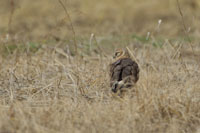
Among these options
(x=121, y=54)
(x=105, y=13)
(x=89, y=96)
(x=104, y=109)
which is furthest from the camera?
(x=105, y=13)

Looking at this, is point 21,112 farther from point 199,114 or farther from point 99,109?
point 199,114

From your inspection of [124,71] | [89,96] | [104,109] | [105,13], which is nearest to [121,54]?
[124,71]

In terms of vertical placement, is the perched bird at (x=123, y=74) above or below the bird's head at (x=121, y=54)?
below

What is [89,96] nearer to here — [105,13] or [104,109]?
[104,109]

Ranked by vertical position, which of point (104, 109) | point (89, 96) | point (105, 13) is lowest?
point (104, 109)

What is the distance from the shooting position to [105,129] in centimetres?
359

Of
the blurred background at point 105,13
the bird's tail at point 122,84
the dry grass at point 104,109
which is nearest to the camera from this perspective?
the dry grass at point 104,109

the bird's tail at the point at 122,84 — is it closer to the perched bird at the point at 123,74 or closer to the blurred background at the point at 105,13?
the perched bird at the point at 123,74

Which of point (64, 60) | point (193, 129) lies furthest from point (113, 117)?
point (64, 60)

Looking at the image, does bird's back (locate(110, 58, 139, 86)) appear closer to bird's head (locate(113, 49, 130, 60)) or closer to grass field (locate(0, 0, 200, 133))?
grass field (locate(0, 0, 200, 133))

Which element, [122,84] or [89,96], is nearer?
[122,84]

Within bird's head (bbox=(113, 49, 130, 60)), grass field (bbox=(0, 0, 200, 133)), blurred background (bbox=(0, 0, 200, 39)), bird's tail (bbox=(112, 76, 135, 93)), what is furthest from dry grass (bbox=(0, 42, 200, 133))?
blurred background (bbox=(0, 0, 200, 39))

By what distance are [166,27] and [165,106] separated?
927 centimetres

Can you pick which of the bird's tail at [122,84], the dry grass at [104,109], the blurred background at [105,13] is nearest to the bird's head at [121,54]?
the dry grass at [104,109]
